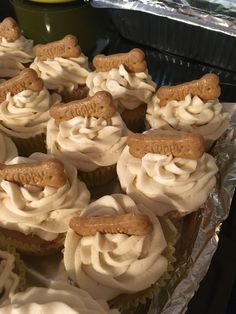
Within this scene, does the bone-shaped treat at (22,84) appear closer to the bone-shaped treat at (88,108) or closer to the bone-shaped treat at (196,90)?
the bone-shaped treat at (88,108)

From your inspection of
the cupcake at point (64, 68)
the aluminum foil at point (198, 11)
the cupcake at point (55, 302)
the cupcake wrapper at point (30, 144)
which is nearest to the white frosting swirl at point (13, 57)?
the cupcake at point (64, 68)

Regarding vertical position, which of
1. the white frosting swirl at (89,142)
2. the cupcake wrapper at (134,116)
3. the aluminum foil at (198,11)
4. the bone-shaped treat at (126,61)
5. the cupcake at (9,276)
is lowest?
the cupcake at (9,276)

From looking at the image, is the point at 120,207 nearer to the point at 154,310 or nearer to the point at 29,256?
the point at 154,310

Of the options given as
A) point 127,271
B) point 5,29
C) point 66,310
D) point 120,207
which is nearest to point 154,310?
point 127,271

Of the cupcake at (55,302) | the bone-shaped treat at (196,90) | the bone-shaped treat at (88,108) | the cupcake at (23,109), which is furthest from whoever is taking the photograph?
the cupcake at (23,109)

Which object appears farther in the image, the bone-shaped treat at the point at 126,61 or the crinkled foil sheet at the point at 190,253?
the bone-shaped treat at the point at 126,61

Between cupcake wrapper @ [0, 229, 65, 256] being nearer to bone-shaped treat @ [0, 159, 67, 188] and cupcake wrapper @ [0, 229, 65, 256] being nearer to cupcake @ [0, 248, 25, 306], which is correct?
cupcake @ [0, 248, 25, 306]
